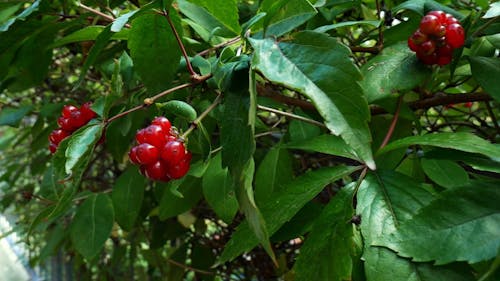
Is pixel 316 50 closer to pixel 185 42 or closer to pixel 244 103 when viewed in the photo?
pixel 244 103

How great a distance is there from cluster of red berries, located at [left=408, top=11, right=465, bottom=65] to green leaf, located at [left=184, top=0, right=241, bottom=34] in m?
0.22

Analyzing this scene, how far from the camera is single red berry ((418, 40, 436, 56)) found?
0.60 meters

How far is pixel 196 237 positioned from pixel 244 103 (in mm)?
871

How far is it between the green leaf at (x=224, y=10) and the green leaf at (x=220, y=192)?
212mm

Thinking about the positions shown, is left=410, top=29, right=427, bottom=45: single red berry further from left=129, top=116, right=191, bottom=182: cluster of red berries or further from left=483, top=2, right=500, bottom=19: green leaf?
left=129, top=116, right=191, bottom=182: cluster of red berries

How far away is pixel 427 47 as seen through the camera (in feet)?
1.97

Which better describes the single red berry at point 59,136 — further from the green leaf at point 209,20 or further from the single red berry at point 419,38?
the single red berry at point 419,38

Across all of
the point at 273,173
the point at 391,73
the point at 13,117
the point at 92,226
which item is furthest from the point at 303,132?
the point at 13,117

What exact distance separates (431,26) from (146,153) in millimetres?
364

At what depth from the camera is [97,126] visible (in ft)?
1.78

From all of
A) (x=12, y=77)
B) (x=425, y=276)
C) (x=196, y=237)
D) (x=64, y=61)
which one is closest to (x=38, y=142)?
(x=12, y=77)

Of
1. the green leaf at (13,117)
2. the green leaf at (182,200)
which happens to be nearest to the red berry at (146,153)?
the green leaf at (182,200)

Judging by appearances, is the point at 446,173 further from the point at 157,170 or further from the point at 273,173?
the point at 157,170

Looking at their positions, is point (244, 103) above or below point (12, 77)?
above
